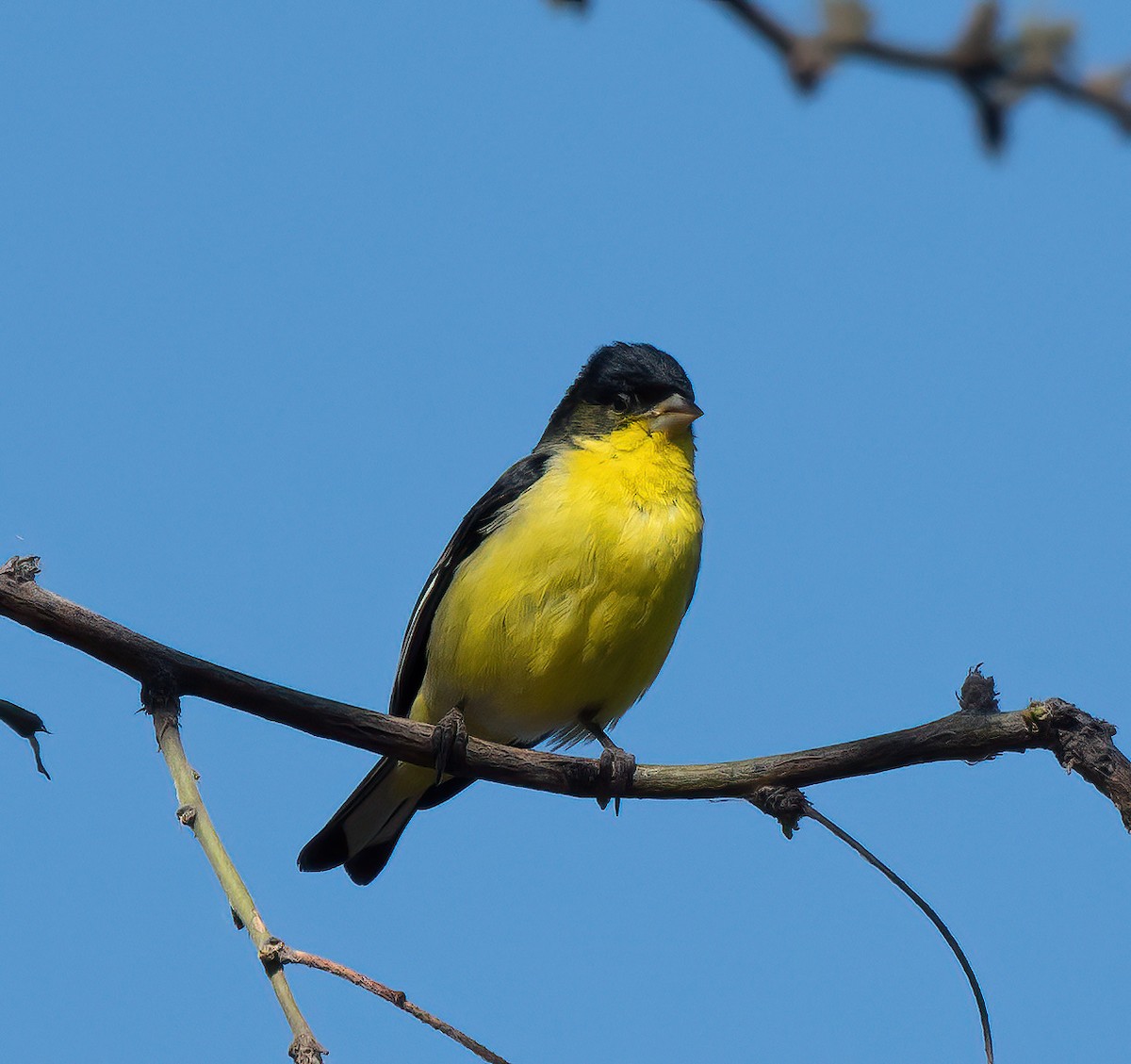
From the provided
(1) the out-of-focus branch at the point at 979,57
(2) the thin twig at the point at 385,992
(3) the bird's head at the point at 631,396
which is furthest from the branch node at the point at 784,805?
(1) the out-of-focus branch at the point at 979,57

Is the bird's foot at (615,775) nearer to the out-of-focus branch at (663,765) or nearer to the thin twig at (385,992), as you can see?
the out-of-focus branch at (663,765)

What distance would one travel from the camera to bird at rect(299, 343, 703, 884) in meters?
5.76

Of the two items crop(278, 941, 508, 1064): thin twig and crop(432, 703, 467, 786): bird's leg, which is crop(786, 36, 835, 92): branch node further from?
crop(432, 703, 467, 786): bird's leg

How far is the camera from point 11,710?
2.85 metres

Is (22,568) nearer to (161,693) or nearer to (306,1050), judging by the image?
(161,693)

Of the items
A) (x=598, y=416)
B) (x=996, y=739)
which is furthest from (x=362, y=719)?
(x=598, y=416)

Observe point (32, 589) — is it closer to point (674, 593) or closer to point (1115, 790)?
point (1115, 790)

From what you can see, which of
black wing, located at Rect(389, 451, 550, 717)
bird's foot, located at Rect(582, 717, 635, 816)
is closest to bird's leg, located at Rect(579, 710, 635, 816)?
bird's foot, located at Rect(582, 717, 635, 816)

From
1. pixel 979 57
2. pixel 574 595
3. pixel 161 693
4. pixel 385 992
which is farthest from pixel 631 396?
pixel 979 57

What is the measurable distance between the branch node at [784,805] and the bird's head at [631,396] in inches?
112

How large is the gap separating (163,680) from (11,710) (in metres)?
0.50

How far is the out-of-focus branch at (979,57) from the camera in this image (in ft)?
2.75

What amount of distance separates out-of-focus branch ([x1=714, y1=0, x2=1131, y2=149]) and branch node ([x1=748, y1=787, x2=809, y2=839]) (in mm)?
3178

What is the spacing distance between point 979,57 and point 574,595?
16.0ft
